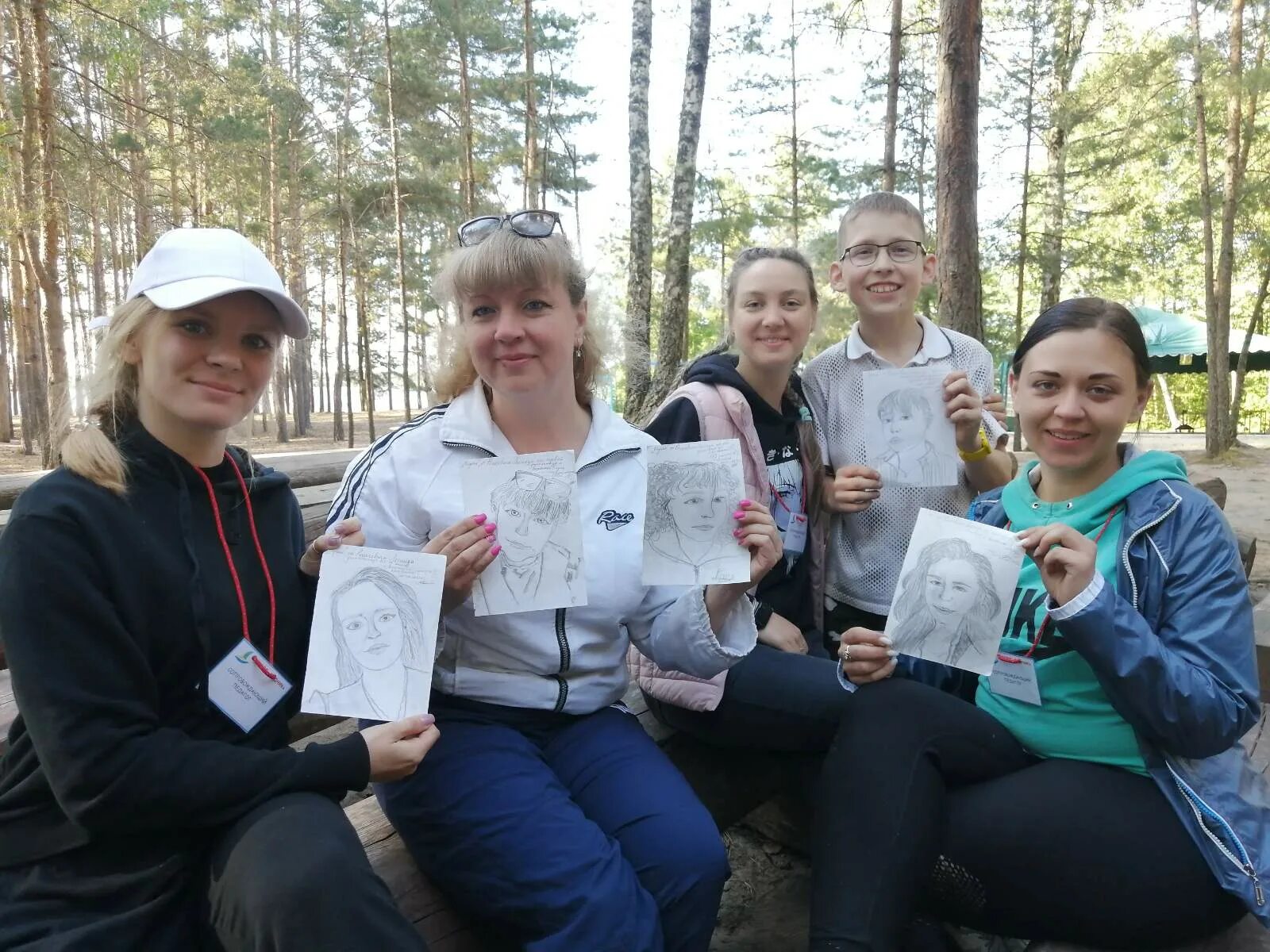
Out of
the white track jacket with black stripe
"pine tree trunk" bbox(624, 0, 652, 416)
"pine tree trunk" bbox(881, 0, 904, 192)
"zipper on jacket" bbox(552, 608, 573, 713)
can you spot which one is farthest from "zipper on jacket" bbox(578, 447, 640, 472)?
"pine tree trunk" bbox(881, 0, 904, 192)

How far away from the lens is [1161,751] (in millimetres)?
1801

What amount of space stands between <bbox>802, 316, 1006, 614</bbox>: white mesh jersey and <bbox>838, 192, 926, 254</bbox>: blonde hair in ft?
1.08

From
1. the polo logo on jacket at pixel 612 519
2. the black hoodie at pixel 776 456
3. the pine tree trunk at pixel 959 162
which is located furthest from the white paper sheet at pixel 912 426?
the pine tree trunk at pixel 959 162

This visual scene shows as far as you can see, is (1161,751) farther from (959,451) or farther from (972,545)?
(959,451)

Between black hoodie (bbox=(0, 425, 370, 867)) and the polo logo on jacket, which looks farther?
the polo logo on jacket

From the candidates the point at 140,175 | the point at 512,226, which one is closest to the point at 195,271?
the point at 512,226

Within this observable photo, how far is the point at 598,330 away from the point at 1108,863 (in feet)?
6.05

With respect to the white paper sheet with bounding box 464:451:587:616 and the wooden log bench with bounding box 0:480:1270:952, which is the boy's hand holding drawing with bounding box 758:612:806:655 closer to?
the wooden log bench with bounding box 0:480:1270:952

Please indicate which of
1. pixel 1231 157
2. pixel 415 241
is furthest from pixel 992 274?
pixel 415 241

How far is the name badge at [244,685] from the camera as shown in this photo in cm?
163

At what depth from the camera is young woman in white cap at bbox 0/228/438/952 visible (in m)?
1.40

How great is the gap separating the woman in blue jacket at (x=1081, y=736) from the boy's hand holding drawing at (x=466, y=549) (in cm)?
92

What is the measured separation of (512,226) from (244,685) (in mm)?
1298

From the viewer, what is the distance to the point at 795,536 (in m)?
2.73
